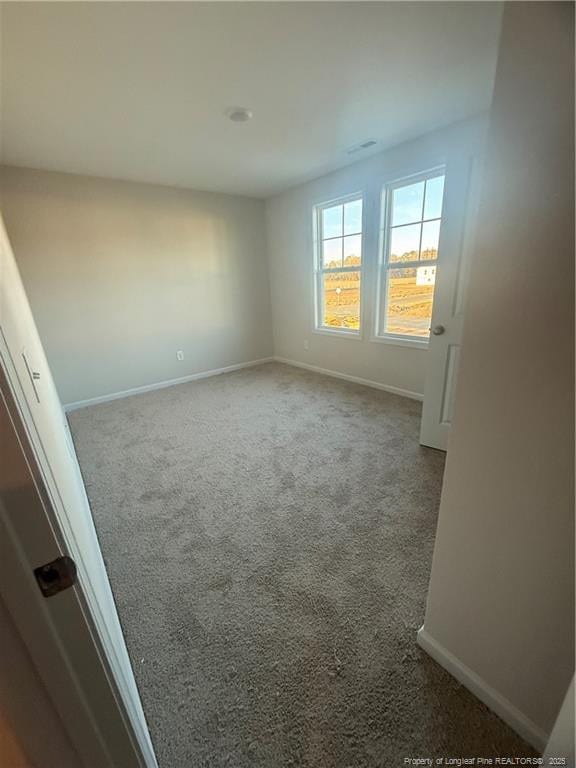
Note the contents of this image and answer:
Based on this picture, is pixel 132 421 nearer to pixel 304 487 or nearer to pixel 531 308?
pixel 304 487

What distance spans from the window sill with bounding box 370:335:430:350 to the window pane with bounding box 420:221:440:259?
82 cm

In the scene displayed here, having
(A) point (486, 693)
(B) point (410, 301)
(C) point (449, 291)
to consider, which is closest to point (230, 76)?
(C) point (449, 291)

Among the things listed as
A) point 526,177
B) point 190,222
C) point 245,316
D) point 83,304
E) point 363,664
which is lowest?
point 363,664

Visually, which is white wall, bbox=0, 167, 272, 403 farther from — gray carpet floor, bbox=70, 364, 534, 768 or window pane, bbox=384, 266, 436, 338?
window pane, bbox=384, 266, 436, 338

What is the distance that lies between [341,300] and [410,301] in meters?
0.96

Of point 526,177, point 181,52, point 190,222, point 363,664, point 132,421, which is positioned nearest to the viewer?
point 526,177

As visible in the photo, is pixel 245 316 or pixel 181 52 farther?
pixel 245 316

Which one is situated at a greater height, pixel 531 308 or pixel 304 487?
pixel 531 308

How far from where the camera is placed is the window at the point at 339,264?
3592 mm

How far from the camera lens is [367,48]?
1.58 meters

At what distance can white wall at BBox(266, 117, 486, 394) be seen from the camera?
8.87 feet

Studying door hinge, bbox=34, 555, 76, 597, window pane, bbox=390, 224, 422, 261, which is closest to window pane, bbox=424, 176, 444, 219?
window pane, bbox=390, 224, 422, 261

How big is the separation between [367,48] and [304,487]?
2.49 meters

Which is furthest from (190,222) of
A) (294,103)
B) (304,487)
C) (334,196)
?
(304,487)
